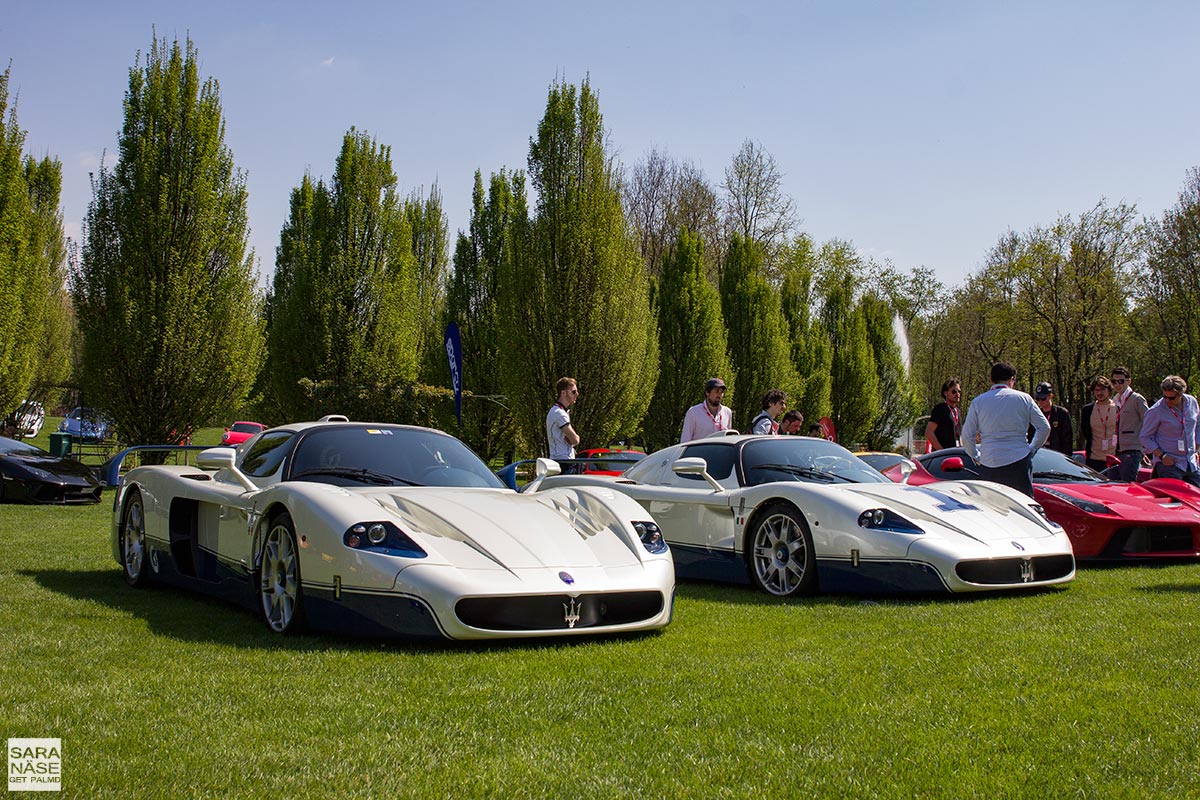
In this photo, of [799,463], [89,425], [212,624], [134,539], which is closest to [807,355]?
[89,425]

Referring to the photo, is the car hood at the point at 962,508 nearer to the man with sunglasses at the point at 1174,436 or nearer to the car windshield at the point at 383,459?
the car windshield at the point at 383,459

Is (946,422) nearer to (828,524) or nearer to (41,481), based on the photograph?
(828,524)

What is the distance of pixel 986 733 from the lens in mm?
3773

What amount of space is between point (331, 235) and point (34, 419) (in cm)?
1425

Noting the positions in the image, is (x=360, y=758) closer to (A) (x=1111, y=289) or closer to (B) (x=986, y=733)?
(B) (x=986, y=733)

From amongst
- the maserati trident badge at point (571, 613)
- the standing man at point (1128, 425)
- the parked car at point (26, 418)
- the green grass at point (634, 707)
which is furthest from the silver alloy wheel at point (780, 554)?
the parked car at point (26, 418)

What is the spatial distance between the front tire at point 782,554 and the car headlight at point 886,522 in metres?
0.41

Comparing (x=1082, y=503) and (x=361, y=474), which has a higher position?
(x=361, y=474)

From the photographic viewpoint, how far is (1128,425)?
12656 millimetres

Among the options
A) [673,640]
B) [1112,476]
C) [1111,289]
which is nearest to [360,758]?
[673,640]

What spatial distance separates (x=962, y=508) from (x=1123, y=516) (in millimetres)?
2417

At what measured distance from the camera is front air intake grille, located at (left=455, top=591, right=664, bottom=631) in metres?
5.37

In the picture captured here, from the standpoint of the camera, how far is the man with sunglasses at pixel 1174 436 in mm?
11344

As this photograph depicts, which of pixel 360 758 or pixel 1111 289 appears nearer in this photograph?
pixel 360 758
